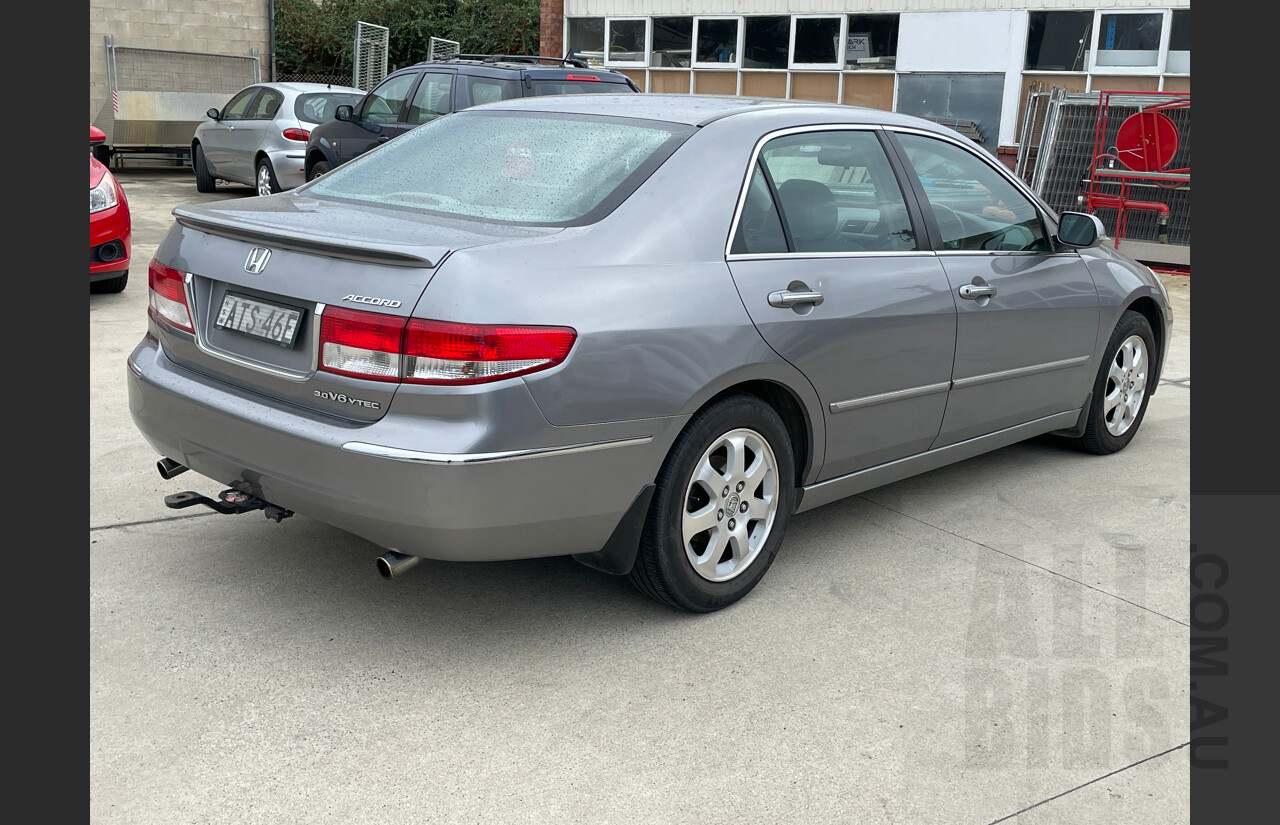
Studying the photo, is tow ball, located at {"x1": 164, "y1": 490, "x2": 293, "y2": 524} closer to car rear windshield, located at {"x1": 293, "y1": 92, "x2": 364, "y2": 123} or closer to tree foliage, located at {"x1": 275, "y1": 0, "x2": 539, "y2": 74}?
car rear windshield, located at {"x1": 293, "y1": 92, "x2": 364, "y2": 123}

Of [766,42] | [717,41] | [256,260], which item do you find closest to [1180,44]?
[766,42]

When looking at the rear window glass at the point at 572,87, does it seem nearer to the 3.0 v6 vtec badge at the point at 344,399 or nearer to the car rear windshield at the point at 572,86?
the car rear windshield at the point at 572,86

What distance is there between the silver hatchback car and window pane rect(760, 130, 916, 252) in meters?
10.7

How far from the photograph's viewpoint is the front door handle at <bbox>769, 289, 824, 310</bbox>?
3674 mm

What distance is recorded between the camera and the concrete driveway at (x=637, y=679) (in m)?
2.79

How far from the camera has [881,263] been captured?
4121 millimetres

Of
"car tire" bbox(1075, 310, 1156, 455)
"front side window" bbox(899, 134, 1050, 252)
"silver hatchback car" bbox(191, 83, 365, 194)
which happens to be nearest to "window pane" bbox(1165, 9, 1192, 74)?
"silver hatchback car" bbox(191, 83, 365, 194)

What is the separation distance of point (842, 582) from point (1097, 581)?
90cm

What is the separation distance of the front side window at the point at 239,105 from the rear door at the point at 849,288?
13.0m

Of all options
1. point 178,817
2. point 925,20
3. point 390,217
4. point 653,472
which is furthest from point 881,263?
point 925,20

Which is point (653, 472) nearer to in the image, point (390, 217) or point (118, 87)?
point (390, 217)

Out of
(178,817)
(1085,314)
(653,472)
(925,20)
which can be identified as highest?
(925,20)

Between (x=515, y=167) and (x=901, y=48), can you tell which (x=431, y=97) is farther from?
(x=901, y=48)

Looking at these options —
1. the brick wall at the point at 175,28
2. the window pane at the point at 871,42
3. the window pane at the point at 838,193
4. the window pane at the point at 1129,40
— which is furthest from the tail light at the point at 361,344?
the brick wall at the point at 175,28
